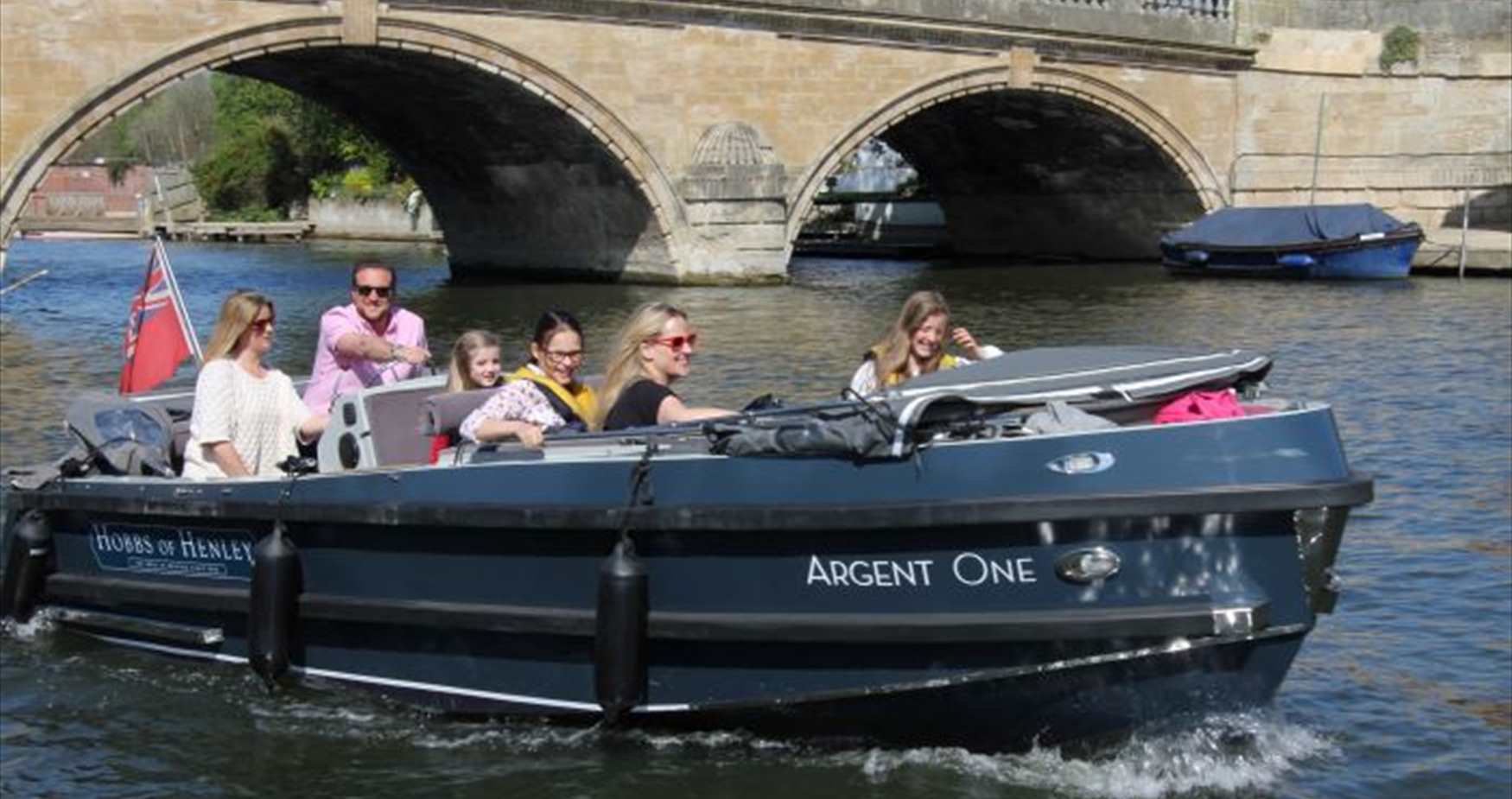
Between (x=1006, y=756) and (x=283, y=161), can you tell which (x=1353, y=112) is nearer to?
(x=1006, y=756)

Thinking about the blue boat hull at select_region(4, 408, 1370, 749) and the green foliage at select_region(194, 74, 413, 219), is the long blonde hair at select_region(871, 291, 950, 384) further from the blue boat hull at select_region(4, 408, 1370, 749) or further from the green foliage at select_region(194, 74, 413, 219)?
the green foliage at select_region(194, 74, 413, 219)

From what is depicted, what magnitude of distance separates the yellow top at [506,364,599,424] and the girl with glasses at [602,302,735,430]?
18 cm

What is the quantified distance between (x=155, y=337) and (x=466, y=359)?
2863 millimetres

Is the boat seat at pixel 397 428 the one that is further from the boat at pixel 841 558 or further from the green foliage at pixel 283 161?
the green foliage at pixel 283 161

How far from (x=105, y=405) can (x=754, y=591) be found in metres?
3.64

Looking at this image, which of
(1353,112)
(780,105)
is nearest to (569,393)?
(780,105)

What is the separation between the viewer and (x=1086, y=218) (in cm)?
3675

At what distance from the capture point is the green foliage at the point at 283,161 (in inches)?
2153

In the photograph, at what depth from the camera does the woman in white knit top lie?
804cm

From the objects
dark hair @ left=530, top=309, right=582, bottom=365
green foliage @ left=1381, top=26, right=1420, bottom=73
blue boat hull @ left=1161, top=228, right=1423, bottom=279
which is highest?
green foliage @ left=1381, top=26, right=1420, bottom=73

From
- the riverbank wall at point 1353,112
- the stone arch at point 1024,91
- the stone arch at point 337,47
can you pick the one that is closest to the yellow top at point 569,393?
the stone arch at point 337,47

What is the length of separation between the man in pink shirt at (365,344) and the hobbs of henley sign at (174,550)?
0.99m

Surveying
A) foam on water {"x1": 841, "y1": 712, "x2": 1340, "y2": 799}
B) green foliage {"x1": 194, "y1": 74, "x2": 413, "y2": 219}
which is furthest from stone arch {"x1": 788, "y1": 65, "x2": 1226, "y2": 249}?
green foliage {"x1": 194, "y1": 74, "x2": 413, "y2": 219}

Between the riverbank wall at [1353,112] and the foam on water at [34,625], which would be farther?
the riverbank wall at [1353,112]
